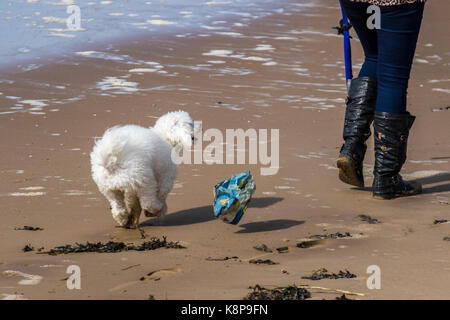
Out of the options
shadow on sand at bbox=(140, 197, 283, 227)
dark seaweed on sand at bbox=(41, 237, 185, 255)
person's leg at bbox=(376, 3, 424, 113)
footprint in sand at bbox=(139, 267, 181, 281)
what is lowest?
shadow on sand at bbox=(140, 197, 283, 227)

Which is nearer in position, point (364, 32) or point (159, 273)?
point (159, 273)

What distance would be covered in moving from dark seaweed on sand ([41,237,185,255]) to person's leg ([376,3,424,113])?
7.02 feet

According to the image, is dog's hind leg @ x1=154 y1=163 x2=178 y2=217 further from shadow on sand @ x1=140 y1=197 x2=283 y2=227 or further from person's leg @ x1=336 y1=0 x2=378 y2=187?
person's leg @ x1=336 y1=0 x2=378 y2=187

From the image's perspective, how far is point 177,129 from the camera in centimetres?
588

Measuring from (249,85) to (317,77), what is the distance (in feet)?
3.96

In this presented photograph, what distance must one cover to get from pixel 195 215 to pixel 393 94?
1.83 metres

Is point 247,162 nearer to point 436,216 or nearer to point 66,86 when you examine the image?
point 436,216

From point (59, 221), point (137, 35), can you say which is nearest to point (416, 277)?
point (59, 221)

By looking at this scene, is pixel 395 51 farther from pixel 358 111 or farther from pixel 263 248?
pixel 263 248

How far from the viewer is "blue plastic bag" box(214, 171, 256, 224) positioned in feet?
17.4

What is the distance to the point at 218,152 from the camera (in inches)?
301

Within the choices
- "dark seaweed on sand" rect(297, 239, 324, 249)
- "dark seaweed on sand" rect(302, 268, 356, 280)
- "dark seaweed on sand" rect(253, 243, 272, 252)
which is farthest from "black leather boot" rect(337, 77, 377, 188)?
"dark seaweed on sand" rect(302, 268, 356, 280)

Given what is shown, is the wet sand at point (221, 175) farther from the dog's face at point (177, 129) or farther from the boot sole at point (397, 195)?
the dog's face at point (177, 129)

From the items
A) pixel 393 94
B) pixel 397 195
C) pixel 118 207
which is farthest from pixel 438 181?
pixel 118 207
